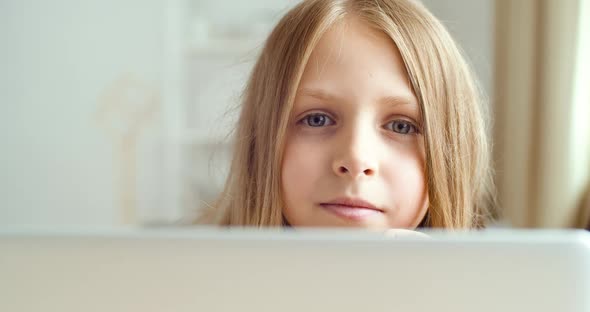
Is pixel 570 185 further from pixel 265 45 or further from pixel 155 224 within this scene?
pixel 155 224

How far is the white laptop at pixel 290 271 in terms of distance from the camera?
10.5 inches

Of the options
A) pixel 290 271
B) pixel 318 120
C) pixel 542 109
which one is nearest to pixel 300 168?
pixel 318 120

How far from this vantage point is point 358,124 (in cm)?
55

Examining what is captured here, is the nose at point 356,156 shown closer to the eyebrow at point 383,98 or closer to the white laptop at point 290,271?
the eyebrow at point 383,98

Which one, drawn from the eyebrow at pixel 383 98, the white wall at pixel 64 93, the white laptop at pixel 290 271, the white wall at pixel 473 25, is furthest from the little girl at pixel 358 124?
the white wall at pixel 64 93

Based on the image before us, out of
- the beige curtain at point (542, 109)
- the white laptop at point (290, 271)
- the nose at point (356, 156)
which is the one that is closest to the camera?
the white laptop at point (290, 271)

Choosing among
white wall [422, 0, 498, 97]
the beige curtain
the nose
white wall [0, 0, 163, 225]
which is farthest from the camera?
white wall [0, 0, 163, 225]

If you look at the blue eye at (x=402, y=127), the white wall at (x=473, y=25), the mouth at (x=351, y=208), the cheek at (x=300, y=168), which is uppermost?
the white wall at (x=473, y=25)

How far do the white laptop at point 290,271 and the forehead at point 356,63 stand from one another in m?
0.31

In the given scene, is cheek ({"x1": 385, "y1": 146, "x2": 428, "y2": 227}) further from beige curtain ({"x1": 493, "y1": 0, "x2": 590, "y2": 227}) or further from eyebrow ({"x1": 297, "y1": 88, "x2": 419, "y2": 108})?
beige curtain ({"x1": 493, "y1": 0, "x2": 590, "y2": 227})

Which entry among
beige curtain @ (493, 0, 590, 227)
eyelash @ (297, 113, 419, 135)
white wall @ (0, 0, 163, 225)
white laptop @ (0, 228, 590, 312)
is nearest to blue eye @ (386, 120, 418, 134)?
eyelash @ (297, 113, 419, 135)

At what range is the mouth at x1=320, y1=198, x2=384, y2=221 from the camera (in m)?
0.56

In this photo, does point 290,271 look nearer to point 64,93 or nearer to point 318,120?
point 318,120

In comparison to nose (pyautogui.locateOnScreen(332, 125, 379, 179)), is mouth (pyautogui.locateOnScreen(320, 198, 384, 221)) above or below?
below
